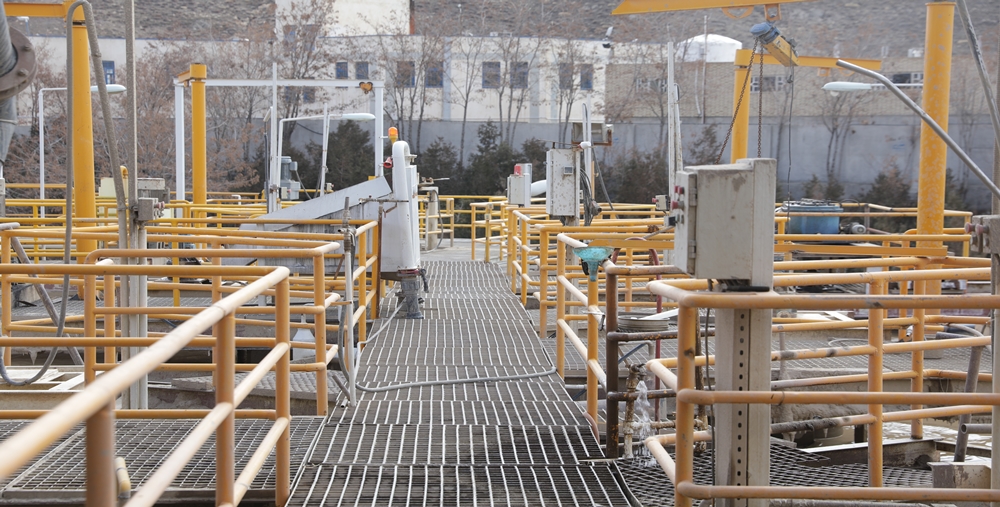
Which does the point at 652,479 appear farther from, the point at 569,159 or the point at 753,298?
the point at 569,159

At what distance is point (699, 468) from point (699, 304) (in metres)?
2.34

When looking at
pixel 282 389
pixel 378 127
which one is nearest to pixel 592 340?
pixel 282 389

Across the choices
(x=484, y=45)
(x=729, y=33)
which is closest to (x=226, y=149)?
(x=484, y=45)

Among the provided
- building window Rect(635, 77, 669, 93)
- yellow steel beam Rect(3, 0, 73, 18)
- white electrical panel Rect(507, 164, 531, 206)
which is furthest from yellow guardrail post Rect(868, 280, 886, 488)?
building window Rect(635, 77, 669, 93)

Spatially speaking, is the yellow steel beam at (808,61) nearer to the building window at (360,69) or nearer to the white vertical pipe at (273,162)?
the white vertical pipe at (273,162)

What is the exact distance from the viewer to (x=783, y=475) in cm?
487

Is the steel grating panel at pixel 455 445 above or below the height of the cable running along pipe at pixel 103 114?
below

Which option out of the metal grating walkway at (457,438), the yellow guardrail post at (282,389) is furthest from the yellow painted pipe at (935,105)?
the yellow guardrail post at (282,389)

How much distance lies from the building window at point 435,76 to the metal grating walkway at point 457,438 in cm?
3073

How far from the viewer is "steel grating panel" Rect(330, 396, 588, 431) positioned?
19.1 feet

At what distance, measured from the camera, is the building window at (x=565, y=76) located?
38.0 meters

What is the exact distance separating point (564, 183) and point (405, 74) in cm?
2935

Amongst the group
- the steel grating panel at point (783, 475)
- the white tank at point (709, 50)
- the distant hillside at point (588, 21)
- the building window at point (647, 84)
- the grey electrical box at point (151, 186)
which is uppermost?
the distant hillside at point (588, 21)

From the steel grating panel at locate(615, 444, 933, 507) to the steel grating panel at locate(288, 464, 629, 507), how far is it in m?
0.11
